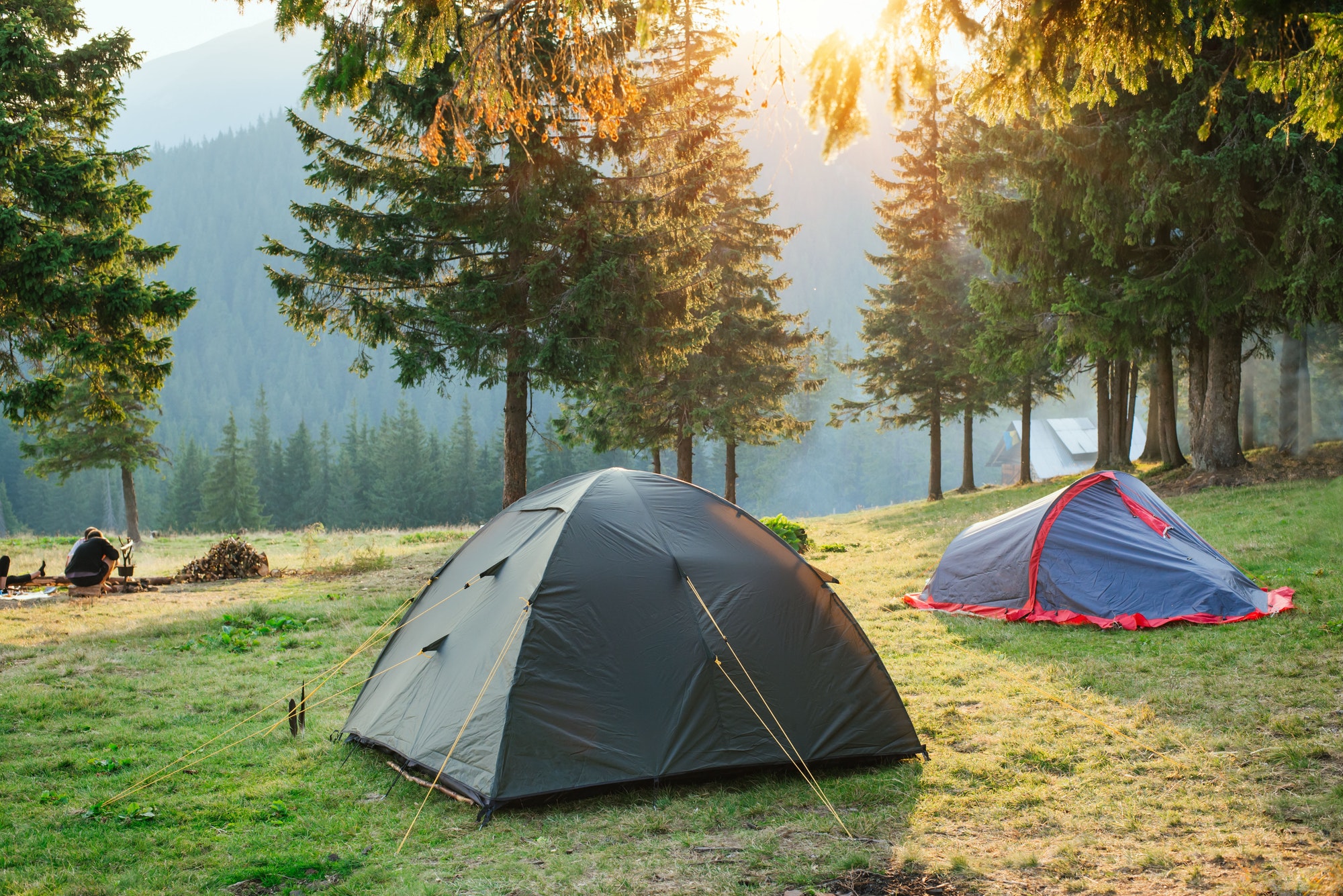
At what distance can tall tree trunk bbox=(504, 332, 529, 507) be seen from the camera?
14.8 metres

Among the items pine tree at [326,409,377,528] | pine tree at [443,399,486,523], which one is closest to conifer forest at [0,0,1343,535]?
pine tree at [326,409,377,528]

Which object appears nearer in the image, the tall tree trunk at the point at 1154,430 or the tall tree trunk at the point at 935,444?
the tall tree trunk at the point at 1154,430

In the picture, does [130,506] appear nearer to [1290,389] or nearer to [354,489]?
[354,489]

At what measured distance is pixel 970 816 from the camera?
4754 millimetres

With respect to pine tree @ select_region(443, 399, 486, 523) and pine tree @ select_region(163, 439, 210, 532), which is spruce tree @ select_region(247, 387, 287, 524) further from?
pine tree @ select_region(443, 399, 486, 523)

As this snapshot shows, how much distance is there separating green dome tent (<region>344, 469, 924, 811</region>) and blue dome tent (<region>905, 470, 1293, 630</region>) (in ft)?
14.5

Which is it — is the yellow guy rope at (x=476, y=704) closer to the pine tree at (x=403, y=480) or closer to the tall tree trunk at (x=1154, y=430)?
the tall tree trunk at (x=1154, y=430)

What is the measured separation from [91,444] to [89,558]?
18024 mm

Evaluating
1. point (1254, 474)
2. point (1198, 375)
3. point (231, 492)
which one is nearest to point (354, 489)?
point (231, 492)

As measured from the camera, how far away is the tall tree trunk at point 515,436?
14844mm

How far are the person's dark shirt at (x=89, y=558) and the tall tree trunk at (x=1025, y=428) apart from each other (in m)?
23.8

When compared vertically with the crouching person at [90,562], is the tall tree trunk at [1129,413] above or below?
above

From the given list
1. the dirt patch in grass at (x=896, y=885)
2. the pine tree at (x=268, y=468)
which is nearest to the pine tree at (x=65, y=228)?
the dirt patch in grass at (x=896, y=885)

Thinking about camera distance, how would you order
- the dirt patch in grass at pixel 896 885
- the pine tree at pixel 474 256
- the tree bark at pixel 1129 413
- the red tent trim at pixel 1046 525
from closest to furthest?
the dirt patch in grass at pixel 896 885
the red tent trim at pixel 1046 525
the pine tree at pixel 474 256
the tree bark at pixel 1129 413
